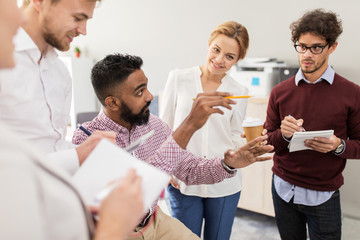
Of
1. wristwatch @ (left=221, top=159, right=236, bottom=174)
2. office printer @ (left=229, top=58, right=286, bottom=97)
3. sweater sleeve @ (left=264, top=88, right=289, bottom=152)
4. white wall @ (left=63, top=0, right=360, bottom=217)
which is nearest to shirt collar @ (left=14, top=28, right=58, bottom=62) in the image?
wristwatch @ (left=221, top=159, right=236, bottom=174)

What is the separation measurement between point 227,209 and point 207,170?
1.75 ft

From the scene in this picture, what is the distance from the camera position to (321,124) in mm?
1720

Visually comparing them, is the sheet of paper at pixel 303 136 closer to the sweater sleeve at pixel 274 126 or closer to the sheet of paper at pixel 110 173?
the sweater sleeve at pixel 274 126

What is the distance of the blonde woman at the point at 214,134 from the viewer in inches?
74.9

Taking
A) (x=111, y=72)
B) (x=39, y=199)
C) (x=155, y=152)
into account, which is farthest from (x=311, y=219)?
(x=39, y=199)

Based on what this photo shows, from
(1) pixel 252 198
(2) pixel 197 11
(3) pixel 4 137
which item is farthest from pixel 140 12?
(3) pixel 4 137

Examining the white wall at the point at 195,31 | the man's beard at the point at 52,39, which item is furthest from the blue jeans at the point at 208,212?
the white wall at the point at 195,31

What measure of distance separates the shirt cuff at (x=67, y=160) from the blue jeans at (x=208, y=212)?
1.00 metres

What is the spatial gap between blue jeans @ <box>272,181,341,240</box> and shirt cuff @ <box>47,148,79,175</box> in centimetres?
134

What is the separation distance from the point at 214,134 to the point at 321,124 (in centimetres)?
62

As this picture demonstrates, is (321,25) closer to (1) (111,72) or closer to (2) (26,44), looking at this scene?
(1) (111,72)

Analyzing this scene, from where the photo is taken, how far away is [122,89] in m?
1.58

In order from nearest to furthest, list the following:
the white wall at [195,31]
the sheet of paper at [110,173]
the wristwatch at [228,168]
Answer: the sheet of paper at [110,173] → the wristwatch at [228,168] → the white wall at [195,31]

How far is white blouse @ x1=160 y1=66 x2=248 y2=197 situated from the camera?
188 cm
